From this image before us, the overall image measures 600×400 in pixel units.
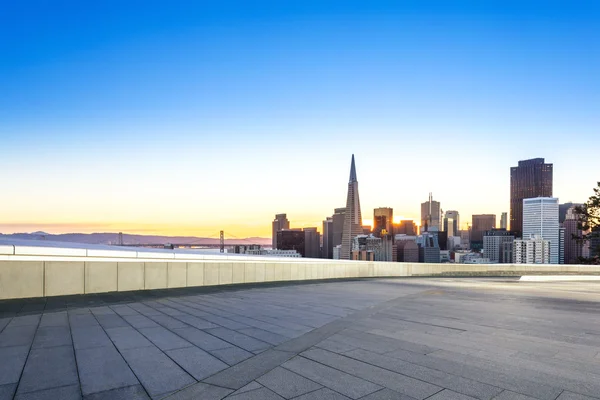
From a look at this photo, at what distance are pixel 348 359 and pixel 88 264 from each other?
29.0 feet

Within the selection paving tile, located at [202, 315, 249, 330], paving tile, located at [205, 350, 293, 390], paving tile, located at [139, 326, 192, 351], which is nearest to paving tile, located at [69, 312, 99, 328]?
paving tile, located at [139, 326, 192, 351]

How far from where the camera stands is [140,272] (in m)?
12.6

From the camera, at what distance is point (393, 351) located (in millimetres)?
5992

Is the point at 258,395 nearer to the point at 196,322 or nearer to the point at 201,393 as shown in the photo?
the point at 201,393

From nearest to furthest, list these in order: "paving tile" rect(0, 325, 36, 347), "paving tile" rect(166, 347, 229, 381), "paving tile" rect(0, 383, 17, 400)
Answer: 1. "paving tile" rect(0, 383, 17, 400)
2. "paving tile" rect(166, 347, 229, 381)
3. "paving tile" rect(0, 325, 36, 347)

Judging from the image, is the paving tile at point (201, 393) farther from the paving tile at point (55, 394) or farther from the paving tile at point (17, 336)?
the paving tile at point (17, 336)

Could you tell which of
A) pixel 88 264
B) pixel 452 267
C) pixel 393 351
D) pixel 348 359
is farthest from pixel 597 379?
pixel 452 267

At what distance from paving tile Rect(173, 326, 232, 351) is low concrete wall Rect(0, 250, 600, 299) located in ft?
18.0

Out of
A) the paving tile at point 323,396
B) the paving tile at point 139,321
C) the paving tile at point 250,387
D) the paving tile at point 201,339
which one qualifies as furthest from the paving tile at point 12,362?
the paving tile at point 323,396

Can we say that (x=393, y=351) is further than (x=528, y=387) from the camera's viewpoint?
A: Yes

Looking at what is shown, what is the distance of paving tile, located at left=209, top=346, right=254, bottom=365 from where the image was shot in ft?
17.7

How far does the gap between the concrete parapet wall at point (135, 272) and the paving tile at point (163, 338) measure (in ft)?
16.5

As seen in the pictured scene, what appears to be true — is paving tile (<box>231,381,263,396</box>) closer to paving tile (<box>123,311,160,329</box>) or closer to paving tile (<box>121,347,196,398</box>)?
paving tile (<box>121,347,196,398</box>)

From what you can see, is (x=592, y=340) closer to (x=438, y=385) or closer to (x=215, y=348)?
(x=438, y=385)
